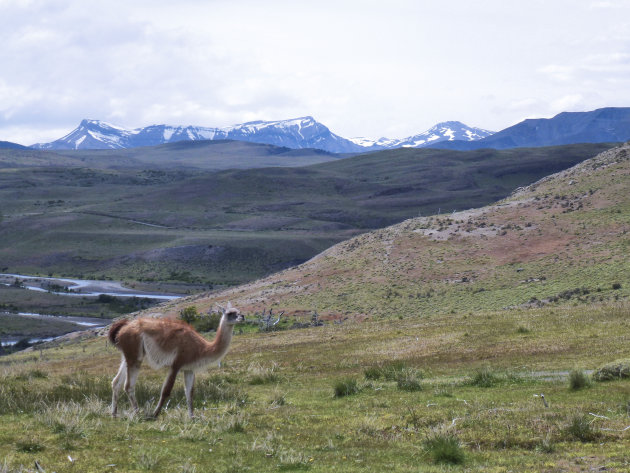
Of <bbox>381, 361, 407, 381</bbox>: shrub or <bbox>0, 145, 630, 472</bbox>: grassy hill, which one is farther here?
<bbox>381, 361, 407, 381</bbox>: shrub

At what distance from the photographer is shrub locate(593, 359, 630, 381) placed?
48.9ft

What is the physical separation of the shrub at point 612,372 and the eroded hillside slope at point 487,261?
2575 cm

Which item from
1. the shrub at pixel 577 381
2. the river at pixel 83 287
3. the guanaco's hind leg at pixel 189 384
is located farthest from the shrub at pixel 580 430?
the river at pixel 83 287

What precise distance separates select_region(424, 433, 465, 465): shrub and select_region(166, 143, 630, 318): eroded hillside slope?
32.6 m

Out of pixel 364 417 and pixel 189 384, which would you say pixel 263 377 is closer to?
pixel 189 384

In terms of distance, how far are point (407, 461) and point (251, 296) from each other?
2136 inches

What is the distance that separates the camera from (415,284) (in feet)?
184

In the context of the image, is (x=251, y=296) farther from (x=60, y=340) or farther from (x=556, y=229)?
(x=556, y=229)

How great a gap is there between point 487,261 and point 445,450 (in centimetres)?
4919

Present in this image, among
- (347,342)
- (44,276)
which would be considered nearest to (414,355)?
(347,342)

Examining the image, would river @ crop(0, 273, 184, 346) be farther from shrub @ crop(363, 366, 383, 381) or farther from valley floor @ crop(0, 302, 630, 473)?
shrub @ crop(363, 366, 383, 381)

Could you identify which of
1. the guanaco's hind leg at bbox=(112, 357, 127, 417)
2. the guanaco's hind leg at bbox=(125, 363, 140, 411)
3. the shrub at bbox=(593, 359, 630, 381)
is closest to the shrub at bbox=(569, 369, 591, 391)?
the shrub at bbox=(593, 359, 630, 381)

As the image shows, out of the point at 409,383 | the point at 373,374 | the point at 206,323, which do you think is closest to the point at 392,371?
the point at 373,374

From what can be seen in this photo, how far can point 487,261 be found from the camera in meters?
56.9
